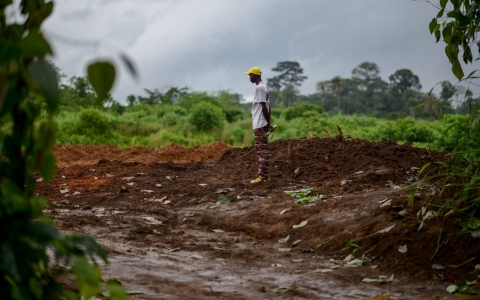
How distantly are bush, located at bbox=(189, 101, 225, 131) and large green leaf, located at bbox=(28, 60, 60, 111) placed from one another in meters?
22.0

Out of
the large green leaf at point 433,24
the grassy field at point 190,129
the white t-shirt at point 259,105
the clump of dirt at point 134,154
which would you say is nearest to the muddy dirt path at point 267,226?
the white t-shirt at point 259,105

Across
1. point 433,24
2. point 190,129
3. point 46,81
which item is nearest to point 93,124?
point 190,129

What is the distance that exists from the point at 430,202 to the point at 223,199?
3.74 m

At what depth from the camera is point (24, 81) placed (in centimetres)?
174

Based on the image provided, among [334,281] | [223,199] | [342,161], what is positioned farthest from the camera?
[342,161]

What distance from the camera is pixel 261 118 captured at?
33.0 ft

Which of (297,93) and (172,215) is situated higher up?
(297,93)

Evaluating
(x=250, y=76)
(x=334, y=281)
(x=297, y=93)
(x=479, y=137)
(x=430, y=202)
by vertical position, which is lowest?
(x=334, y=281)

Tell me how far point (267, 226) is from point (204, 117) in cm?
1635

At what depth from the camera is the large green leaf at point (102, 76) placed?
4.63 ft

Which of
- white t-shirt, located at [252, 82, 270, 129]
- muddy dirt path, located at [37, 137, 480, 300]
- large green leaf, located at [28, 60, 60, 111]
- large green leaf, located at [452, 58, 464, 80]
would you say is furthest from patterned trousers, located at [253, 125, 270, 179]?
large green leaf, located at [28, 60, 60, 111]

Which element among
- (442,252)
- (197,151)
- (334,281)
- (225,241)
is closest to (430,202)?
(442,252)

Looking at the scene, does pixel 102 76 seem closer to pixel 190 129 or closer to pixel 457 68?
pixel 457 68

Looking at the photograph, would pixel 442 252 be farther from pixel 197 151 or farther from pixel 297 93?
pixel 297 93
